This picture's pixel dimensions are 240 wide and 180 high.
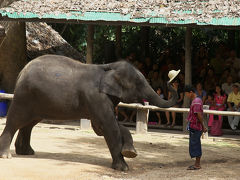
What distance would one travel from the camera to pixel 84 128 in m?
15.7

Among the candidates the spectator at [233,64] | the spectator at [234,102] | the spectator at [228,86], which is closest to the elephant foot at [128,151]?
the spectator at [234,102]

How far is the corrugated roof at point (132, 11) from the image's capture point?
14145 mm

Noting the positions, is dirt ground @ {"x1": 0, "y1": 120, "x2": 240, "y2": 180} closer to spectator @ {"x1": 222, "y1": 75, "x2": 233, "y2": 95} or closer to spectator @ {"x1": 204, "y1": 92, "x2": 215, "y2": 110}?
spectator @ {"x1": 204, "y1": 92, "x2": 215, "y2": 110}

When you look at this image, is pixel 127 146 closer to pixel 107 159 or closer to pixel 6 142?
pixel 107 159

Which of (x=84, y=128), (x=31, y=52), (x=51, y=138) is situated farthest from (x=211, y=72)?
(x=31, y=52)

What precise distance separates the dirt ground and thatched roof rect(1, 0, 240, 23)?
3.13 metres

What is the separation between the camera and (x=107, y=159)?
11000 mm

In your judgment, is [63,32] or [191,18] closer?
[191,18]

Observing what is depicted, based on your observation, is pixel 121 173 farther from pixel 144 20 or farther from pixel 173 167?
pixel 144 20

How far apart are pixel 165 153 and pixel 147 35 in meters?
9.19

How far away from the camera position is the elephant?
33.0 feet

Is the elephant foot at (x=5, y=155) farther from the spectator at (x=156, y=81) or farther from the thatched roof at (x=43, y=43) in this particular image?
the thatched roof at (x=43, y=43)

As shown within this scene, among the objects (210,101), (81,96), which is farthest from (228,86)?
(81,96)

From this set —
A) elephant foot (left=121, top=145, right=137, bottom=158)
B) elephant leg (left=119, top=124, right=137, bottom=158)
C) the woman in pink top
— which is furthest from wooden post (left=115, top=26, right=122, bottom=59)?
elephant foot (left=121, top=145, right=137, bottom=158)
